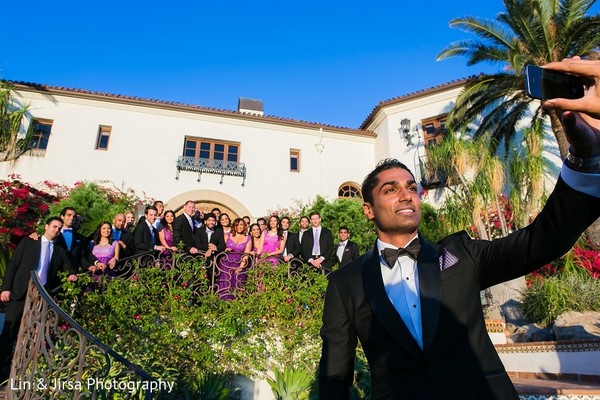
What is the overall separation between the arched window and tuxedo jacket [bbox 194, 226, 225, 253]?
10.7m

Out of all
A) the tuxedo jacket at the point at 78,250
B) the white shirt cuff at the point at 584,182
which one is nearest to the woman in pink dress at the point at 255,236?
the tuxedo jacket at the point at 78,250

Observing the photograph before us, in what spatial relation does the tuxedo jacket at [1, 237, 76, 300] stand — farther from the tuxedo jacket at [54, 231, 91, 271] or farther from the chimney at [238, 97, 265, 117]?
the chimney at [238, 97, 265, 117]

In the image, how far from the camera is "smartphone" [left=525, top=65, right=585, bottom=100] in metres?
1.10

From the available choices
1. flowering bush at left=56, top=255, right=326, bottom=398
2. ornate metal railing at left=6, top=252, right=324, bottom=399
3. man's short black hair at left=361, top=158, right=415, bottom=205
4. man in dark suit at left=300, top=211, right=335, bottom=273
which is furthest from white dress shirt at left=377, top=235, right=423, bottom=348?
man in dark suit at left=300, top=211, right=335, bottom=273

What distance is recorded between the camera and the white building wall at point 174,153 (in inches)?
563

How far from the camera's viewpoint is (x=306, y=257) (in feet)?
24.7

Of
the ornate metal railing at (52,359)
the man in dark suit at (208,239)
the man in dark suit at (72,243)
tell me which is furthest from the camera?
the man in dark suit at (208,239)

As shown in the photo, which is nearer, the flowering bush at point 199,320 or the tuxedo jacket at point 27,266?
the tuxedo jacket at point 27,266

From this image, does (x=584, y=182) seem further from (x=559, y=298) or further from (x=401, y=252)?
(x=559, y=298)

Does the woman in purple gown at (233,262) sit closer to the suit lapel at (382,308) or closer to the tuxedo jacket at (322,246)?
the tuxedo jacket at (322,246)

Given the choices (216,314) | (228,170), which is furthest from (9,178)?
(216,314)

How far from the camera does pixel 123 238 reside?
23.0 feet

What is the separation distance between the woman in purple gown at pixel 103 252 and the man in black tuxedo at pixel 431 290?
5331mm

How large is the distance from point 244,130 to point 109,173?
607 cm
